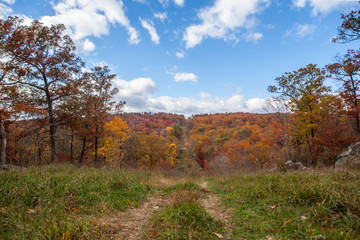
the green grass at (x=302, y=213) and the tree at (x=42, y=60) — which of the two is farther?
the tree at (x=42, y=60)

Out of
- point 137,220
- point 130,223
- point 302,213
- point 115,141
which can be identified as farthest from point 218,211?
point 115,141

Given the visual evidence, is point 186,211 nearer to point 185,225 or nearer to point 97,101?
point 185,225

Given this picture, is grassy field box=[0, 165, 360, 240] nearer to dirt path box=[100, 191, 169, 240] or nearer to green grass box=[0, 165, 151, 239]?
green grass box=[0, 165, 151, 239]

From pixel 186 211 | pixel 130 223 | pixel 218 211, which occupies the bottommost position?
pixel 218 211

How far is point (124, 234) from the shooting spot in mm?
3348

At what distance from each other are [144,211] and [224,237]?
8.20ft

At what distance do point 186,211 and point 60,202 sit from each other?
10.2 ft

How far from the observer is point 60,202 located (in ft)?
13.8

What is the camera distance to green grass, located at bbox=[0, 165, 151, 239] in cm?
303

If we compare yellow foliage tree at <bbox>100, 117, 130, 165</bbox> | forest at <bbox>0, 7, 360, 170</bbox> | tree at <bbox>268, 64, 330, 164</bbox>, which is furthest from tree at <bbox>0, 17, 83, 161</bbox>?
tree at <bbox>268, 64, 330, 164</bbox>

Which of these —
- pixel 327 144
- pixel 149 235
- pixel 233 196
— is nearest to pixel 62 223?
pixel 149 235

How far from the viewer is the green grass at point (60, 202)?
9.95ft

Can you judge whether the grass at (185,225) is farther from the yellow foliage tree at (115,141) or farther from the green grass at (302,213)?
the yellow foliage tree at (115,141)

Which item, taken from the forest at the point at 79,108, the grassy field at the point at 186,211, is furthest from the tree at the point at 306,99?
the grassy field at the point at 186,211
